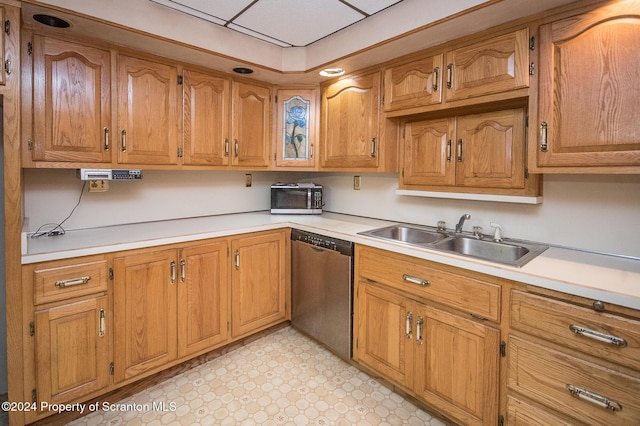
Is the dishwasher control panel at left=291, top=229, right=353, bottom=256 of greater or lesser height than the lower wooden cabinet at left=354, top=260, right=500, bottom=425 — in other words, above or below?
above

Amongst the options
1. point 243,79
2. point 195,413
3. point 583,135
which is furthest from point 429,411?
point 243,79

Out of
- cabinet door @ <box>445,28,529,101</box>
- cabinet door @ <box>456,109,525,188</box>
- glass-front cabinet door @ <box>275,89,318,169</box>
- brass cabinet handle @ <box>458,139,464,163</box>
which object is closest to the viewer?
cabinet door @ <box>445,28,529,101</box>

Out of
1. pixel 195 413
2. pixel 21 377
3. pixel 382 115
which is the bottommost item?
pixel 195 413

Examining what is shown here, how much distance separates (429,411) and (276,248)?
147 cm

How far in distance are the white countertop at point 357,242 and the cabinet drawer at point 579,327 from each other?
0.24 ft

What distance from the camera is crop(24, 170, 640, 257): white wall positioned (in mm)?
1639

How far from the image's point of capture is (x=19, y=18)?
152 cm

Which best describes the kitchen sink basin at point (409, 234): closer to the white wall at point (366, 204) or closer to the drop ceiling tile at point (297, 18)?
the white wall at point (366, 204)

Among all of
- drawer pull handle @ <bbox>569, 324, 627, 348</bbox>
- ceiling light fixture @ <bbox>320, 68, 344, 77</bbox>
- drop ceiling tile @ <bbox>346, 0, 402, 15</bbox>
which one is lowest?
drawer pull handle @ <bbox>569, 324, 627, 348</bbox>

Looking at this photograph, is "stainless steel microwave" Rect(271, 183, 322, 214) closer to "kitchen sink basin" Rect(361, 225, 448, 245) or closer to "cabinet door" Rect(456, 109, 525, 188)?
"kitchen sink basin" Rect(361, 225, 448, 245)

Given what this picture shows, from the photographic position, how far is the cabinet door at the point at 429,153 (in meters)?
2.13

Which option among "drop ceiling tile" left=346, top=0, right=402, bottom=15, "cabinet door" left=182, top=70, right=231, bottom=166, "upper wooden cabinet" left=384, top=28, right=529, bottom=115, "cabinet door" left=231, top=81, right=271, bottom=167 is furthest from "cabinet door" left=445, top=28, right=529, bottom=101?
"cabinet door" left=182, top=70, right=231, bottom=166

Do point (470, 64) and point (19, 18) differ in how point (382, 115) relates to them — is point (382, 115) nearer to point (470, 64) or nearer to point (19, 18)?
point (470, 64)

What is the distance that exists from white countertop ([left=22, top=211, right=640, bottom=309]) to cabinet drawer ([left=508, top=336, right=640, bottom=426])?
0.91 ft
